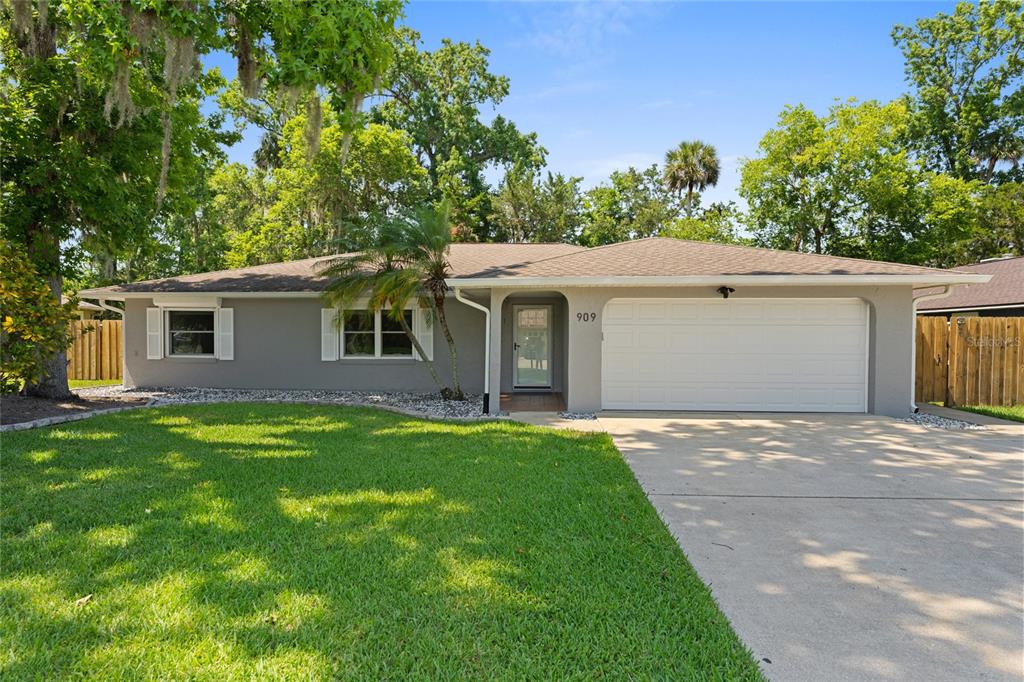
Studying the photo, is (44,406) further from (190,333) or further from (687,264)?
(687,264)

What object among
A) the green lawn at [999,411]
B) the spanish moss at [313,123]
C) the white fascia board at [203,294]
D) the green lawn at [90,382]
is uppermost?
the spanish moss at [313,123]

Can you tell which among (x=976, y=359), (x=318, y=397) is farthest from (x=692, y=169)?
(x=318, y=397)

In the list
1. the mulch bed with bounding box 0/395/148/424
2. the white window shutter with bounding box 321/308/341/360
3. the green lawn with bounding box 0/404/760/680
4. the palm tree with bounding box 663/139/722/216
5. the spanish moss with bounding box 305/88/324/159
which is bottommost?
the green lawn with bounding box 0/404/760/680

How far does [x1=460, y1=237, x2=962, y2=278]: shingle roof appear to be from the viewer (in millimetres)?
9000

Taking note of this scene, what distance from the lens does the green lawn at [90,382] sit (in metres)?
13.0

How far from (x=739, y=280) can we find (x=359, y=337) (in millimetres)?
8076

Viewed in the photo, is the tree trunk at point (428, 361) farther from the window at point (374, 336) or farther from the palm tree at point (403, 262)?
the palm tree at point (403, 262)

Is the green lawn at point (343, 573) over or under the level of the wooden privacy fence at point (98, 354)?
under

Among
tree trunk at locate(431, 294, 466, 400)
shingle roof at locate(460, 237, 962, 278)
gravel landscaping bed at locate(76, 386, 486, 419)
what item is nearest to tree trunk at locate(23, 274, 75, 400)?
gravel landscaping bed at locate(76, 386, 486, 419)

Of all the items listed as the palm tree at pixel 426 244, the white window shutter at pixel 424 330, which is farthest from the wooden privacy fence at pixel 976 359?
the white window shutter at pixel 424 330

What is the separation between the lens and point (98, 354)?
14430 mm

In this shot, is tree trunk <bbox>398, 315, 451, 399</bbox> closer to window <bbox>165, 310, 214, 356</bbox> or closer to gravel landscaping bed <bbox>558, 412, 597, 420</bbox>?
gravel landscaping bed <bbox>558, 412, 597, 420</bbox>

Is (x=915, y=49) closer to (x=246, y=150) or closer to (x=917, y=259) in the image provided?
(x=917, y=259)

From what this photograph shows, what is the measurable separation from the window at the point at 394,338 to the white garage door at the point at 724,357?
468cm
